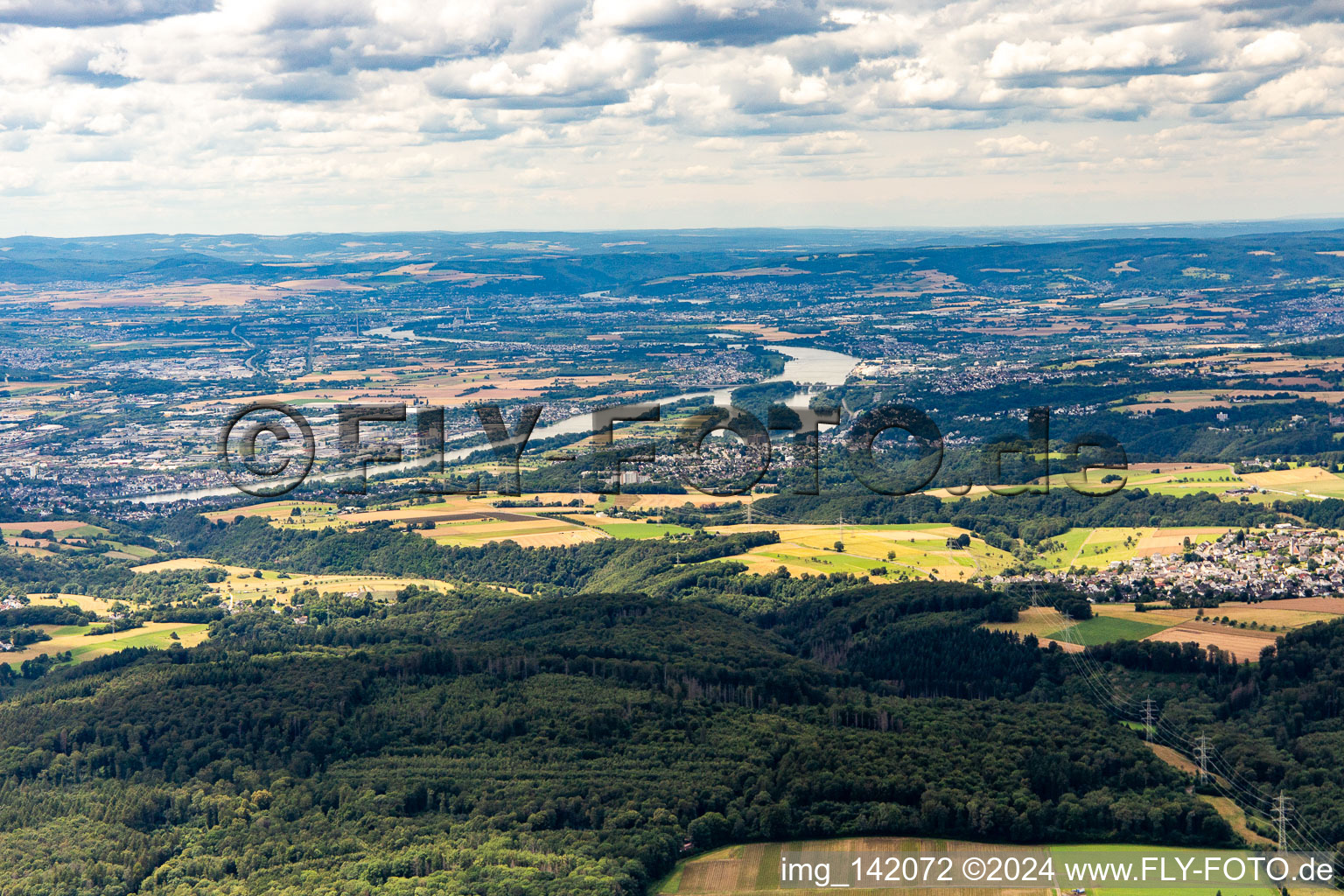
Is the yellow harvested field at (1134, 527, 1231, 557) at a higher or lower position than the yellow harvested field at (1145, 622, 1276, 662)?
lower

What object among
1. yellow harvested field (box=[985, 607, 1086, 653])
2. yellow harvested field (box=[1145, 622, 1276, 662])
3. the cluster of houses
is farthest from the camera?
the cluster of houses

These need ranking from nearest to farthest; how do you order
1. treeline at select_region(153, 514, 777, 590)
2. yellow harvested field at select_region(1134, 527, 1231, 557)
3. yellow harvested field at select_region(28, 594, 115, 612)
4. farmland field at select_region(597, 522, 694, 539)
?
yellow harvested field at select_region(1134, 527, 1231, 557) < yellow harvested field at select_region(28, 594, 115, 612) < treeline at select_region(153, 514, 777, 590) < farmland field at select_region(597, 522, 694, 539)

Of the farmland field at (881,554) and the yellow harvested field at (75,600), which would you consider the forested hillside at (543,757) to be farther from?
the yellow harvested field at (75,600)

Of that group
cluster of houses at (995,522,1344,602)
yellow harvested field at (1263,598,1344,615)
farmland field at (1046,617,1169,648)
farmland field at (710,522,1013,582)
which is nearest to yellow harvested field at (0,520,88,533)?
farmland field at (710,522,1013,582)

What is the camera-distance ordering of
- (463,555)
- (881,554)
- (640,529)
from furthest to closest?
(640,529), (463,555), (881,554)

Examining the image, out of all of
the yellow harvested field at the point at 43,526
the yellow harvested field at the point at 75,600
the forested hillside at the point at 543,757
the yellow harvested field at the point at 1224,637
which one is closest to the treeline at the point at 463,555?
the yellow harvested field at the point at 43,526

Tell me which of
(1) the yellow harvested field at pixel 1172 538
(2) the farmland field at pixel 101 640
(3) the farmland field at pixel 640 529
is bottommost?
(2) the farmland field at pixel 101 640

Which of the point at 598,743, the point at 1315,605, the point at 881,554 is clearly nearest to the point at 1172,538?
the point at 1315,605

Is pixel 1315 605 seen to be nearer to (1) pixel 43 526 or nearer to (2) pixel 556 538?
(2) pixel 556 538

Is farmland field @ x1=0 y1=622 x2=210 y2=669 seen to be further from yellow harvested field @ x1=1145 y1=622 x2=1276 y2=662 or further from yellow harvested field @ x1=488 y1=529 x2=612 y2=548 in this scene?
yellow harvested field @ x1=1145 y1=622 x2=1276 y2=662
